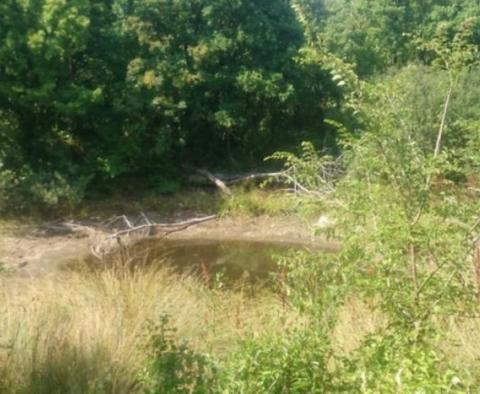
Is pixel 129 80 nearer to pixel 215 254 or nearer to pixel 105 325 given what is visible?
pixel 215 254

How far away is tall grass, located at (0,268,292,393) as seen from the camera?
3.68m

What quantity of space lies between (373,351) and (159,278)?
122 inches

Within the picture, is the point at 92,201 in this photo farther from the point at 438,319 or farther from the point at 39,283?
the point at 438,319

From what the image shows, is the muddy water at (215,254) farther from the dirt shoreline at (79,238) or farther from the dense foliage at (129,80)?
the dense foliage at (129,80)

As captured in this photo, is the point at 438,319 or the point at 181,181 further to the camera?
the point at 181,181

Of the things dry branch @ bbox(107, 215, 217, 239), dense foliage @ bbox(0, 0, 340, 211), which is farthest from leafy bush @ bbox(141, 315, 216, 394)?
dense foliage @ bbox(0, 0, 340, 211)

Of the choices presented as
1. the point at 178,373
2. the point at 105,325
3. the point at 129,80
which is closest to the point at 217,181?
the point at 129,80

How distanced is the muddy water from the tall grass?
507 cm

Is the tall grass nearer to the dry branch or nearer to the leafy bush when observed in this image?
the leafy bush

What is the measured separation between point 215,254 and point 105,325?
27.2 feet

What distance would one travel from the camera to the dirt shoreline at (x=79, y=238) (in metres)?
11.1

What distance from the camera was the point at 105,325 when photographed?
4.28 metres

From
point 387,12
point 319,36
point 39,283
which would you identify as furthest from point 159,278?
point 387,12

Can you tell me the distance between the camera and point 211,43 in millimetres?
15086
